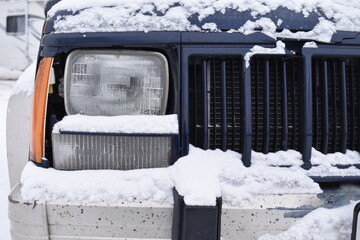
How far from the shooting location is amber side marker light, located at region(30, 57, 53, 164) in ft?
5.14

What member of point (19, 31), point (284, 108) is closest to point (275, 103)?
point (284, 108)

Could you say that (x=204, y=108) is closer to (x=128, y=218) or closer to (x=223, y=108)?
(x=223, y=108)

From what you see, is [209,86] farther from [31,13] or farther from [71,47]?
[31,13]

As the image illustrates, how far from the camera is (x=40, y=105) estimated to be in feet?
5.13

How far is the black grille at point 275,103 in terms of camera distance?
1668 millimetres

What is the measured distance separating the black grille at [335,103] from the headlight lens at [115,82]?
717mm

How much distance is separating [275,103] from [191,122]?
0.40m

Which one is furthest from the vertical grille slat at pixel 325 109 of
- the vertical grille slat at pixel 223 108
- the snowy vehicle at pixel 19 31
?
the snowy vehicle at pixel 19 31

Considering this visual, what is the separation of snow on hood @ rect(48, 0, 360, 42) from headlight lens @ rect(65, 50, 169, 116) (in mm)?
123

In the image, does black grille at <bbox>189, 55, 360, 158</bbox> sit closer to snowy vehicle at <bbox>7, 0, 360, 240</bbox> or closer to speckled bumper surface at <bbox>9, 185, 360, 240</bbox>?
snowy vehicle at <bbox>7, 0, 360, 240</bbox>

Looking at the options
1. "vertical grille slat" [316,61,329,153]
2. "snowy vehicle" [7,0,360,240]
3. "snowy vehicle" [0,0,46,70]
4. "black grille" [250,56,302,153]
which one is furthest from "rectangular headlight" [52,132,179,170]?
"snowy vehicle" [0,0,46,70]

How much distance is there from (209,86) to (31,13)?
1586 centimetres

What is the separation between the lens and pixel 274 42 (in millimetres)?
1622

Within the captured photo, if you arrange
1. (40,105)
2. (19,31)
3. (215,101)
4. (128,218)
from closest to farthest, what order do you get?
(128,218)
(40,105)
(215,101)
(19,31)
